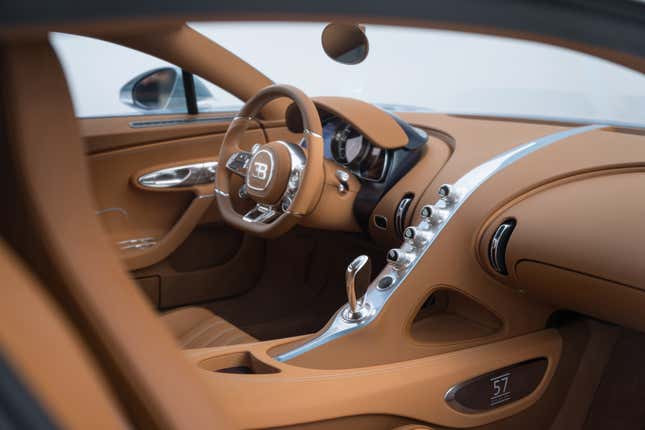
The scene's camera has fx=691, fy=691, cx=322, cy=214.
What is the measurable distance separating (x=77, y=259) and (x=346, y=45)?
3.43ft

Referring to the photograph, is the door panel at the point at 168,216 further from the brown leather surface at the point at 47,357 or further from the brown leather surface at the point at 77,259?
the brown leather surface at the point at 47,357

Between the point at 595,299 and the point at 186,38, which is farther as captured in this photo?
the point at 186,38

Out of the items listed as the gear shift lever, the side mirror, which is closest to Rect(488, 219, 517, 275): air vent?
the gear shift lever

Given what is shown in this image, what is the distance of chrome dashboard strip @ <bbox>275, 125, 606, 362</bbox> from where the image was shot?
4.63 feet

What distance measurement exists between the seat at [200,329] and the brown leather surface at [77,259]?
4.36ft

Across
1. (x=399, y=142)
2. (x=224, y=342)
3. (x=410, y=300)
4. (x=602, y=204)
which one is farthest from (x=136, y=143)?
(x=602, y=204)

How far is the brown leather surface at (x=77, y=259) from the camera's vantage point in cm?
51

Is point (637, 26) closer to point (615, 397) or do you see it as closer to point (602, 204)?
point (602, 204)

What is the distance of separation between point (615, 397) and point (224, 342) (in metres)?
1.01

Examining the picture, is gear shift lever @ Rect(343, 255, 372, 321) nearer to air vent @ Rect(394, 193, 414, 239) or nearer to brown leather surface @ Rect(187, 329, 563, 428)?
brown leather surface @ Rect(187, 329, 563, 428)

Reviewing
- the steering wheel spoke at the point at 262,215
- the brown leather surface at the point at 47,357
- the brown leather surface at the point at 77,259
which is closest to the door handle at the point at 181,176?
the steering wheel spoke at the point at 262,215

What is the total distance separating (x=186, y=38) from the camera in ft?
6.92

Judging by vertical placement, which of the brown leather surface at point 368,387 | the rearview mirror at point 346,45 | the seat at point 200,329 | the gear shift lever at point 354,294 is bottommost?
the seat at point 200,329

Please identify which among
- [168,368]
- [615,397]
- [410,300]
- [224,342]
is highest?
[168,368]
